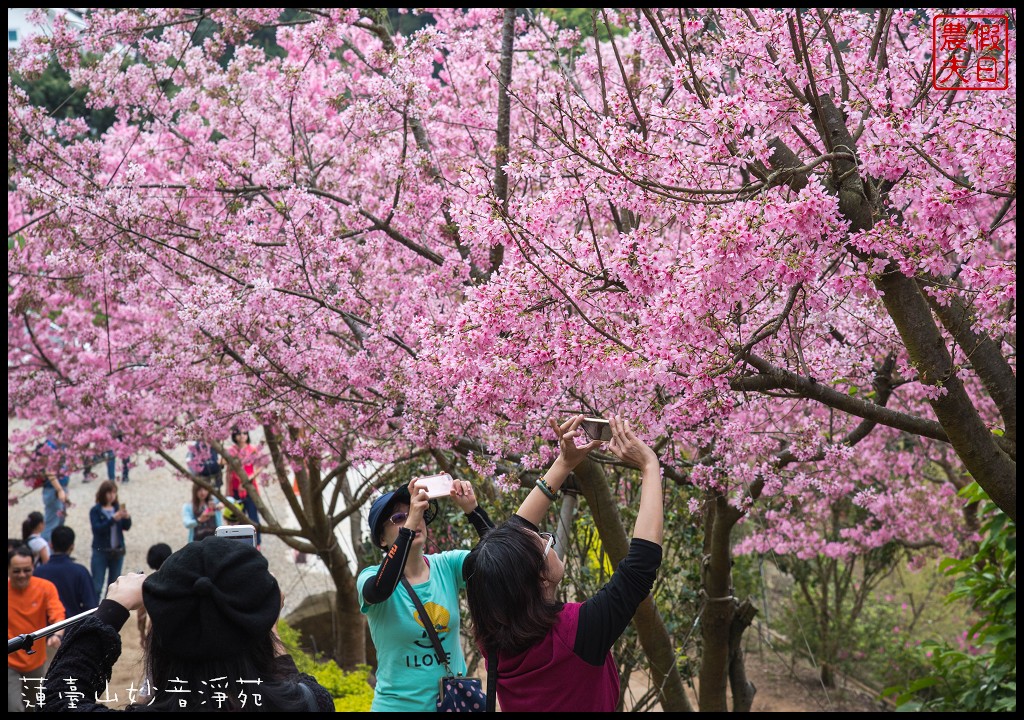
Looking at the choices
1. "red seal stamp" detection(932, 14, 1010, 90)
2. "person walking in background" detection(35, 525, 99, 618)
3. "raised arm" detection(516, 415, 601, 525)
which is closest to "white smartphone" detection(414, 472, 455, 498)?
"raised arm" detection(516, 415, 601, 525)

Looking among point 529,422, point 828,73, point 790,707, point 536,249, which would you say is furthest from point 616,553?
point 790,707

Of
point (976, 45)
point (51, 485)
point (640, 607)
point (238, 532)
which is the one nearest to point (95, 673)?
point (238, 532)

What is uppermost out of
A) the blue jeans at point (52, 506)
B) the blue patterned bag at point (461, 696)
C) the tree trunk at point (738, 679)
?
the blue jeans at point (52, 506)

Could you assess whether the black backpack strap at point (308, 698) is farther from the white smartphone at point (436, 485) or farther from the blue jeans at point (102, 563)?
the blue jeans at point (102, 563)

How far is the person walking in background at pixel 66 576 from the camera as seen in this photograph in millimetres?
6312

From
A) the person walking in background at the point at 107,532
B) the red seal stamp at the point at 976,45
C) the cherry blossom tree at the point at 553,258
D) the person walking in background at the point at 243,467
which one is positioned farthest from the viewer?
the person walking in background at the point at 243,467

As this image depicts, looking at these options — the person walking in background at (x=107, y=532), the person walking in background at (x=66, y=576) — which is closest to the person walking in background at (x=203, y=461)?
the person walking in background at (x=107, y=532)

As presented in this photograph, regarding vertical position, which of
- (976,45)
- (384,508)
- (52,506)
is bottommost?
(384,508)

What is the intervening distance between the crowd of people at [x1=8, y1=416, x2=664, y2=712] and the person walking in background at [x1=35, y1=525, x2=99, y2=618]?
3.79m

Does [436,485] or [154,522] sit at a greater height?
[154,522]

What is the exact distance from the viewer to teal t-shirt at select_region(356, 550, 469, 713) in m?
2.74

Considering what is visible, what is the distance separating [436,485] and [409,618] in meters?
0.42

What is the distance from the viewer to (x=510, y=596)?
2293 millimetres

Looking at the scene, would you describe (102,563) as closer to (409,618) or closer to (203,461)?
(203,461)
